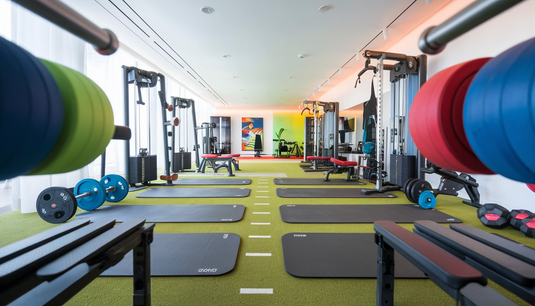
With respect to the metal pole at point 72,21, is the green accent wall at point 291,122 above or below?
above

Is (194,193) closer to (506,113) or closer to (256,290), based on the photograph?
(256,290)

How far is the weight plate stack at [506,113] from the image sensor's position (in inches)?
15.0

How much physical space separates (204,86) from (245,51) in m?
3.34

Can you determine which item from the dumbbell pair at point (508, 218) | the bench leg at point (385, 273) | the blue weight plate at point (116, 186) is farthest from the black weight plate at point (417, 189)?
the blue weight plate at point (116, 186)

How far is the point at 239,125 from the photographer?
1255cm

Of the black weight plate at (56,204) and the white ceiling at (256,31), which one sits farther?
the white ceiling at (256,31)

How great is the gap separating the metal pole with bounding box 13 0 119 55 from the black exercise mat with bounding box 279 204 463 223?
193 centimetres

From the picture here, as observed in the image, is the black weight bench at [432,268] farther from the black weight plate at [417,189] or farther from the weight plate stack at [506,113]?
the black weight plate at [417,189]

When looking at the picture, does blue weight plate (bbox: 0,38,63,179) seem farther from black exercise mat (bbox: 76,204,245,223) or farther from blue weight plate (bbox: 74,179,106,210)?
blue weight plate (bbox: 74,179,106,210)

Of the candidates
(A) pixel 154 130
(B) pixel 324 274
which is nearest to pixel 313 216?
(B) pixel 324 274

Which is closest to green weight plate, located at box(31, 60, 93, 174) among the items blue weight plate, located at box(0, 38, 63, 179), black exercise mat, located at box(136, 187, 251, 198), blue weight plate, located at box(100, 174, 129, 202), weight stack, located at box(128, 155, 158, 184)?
blue weight plate, located at box(0, 38, 63, 179)

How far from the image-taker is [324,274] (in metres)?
1.30

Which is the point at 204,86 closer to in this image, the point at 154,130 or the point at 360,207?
the point at 154,130

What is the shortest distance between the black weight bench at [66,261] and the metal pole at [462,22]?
99 cm
